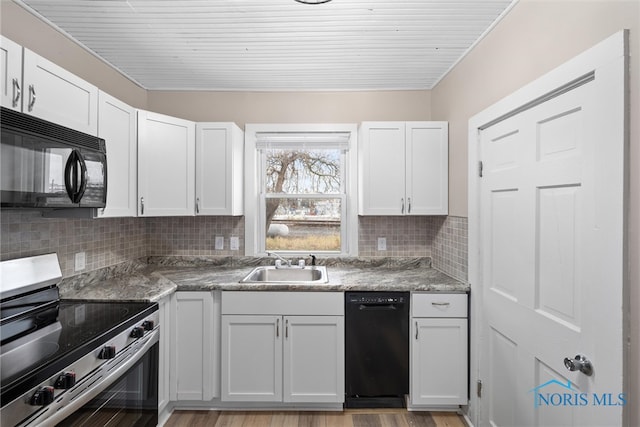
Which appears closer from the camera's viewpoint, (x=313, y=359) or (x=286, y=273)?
(x=313, y=359)

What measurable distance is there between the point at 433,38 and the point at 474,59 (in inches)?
12.3

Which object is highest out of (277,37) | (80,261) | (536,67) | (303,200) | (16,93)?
(277,37)

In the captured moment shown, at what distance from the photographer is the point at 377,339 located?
2.24m

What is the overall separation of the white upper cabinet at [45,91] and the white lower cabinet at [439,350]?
7.31 feet

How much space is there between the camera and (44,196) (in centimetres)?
139

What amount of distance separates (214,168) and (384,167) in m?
1.34

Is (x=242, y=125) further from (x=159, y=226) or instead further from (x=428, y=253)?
(x=428, y=253)

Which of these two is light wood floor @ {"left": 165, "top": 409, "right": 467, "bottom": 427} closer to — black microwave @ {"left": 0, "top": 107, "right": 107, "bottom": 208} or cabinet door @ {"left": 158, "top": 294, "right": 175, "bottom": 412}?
cabinet door @ {"left": 158, "top": 294, "right": 175, "bottom": 412}

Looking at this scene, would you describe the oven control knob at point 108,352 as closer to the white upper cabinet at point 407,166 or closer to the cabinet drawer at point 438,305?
the cabinet drawer at point 438,305

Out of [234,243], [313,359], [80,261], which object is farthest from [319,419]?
[80,261]

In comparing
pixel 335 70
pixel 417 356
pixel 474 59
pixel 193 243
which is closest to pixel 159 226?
pixel 193 243

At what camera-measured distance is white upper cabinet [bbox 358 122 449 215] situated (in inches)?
101

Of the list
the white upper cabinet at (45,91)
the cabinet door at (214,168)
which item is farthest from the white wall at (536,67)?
the white upper cabinet at (45,91)

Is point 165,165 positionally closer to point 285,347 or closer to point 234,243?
point 234,243
